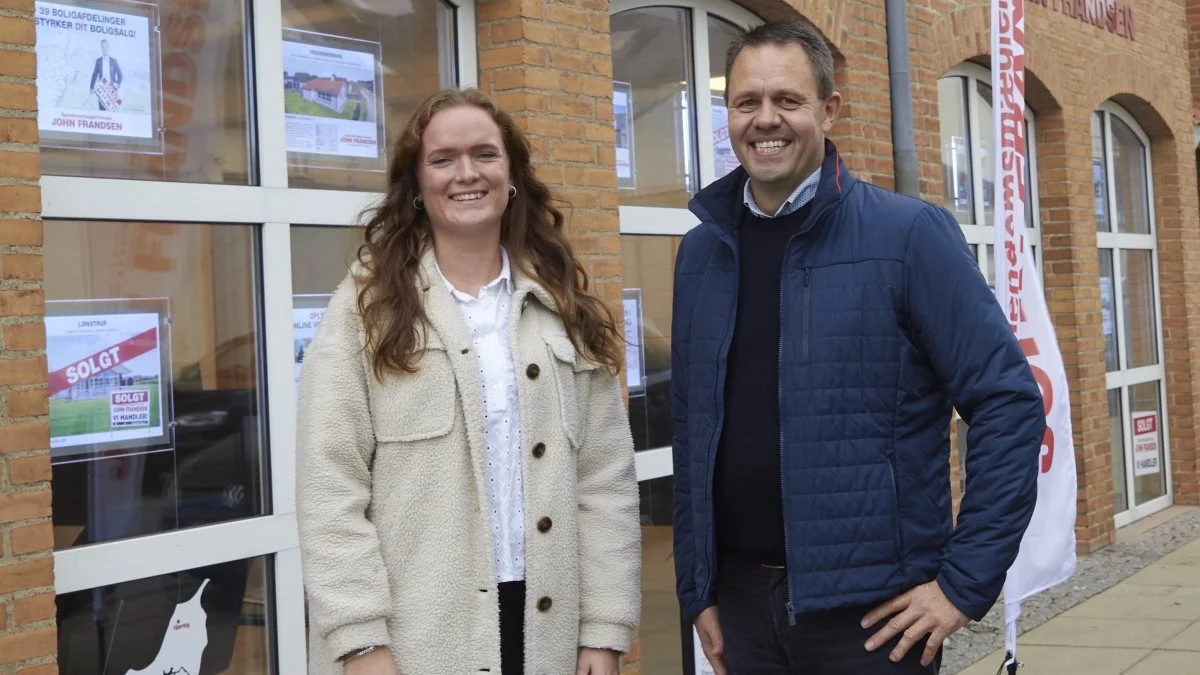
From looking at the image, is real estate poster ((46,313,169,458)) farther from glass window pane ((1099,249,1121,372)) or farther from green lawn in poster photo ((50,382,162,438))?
glass window pane ((1099,249,1121,372))

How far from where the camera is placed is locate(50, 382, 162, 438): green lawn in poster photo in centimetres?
385

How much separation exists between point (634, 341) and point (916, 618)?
337 centimetres

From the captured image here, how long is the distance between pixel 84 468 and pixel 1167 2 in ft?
33.4

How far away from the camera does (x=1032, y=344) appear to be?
5.83 meters

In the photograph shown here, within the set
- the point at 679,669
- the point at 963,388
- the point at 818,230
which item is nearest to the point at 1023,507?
the point at 963,388

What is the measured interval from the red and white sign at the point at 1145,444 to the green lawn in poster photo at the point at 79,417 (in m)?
8.89

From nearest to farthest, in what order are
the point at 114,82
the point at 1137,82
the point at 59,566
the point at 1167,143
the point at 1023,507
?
the point at 1023,507, the point at 59,566, the point at 114,82, the point at 1137,82, the point at 1167,143

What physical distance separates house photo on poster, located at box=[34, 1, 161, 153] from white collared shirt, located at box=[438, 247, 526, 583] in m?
1.66

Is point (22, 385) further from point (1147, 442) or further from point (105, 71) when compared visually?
point (1147, 442)

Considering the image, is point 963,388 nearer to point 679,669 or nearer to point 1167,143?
point 679,669

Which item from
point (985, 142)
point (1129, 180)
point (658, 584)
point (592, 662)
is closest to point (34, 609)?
point (592, 662)

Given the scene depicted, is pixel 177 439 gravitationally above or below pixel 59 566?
above

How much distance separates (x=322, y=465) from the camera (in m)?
2.57

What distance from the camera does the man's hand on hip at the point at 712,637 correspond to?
3.08 meters
